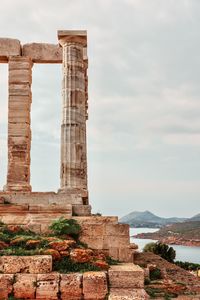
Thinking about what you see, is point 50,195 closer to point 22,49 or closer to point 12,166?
point 12,166

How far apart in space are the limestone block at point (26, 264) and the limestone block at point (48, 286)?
0.31 m

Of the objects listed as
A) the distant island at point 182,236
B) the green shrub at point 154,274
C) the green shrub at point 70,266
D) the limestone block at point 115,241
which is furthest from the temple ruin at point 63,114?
the distant island at point 182,236

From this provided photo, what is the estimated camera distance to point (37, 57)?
24.2 m

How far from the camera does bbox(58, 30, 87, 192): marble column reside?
842 inches

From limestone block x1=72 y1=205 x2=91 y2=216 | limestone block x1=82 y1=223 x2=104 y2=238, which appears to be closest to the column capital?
limestone block x1=72 y1=205 x2=91 y2=216

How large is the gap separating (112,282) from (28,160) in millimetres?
11720

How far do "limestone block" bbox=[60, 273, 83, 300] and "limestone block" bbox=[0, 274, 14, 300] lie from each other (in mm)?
1359

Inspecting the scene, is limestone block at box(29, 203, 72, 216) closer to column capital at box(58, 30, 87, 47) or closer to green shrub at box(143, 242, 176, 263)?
column capital at box(58, 30, 87, 47)

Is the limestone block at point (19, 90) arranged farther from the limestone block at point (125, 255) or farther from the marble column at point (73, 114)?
the limestone block at point (125, 255)

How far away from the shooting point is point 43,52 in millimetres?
24281

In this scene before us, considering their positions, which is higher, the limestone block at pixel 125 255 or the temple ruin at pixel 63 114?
the temple ruin at pixel 63 114

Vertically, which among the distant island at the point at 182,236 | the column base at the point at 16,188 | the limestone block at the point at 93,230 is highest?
the column base at the point at 16,188

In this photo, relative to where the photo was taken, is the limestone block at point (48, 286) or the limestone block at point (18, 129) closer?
the limestone block at point (48, 286)

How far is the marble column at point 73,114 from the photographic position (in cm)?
2138
